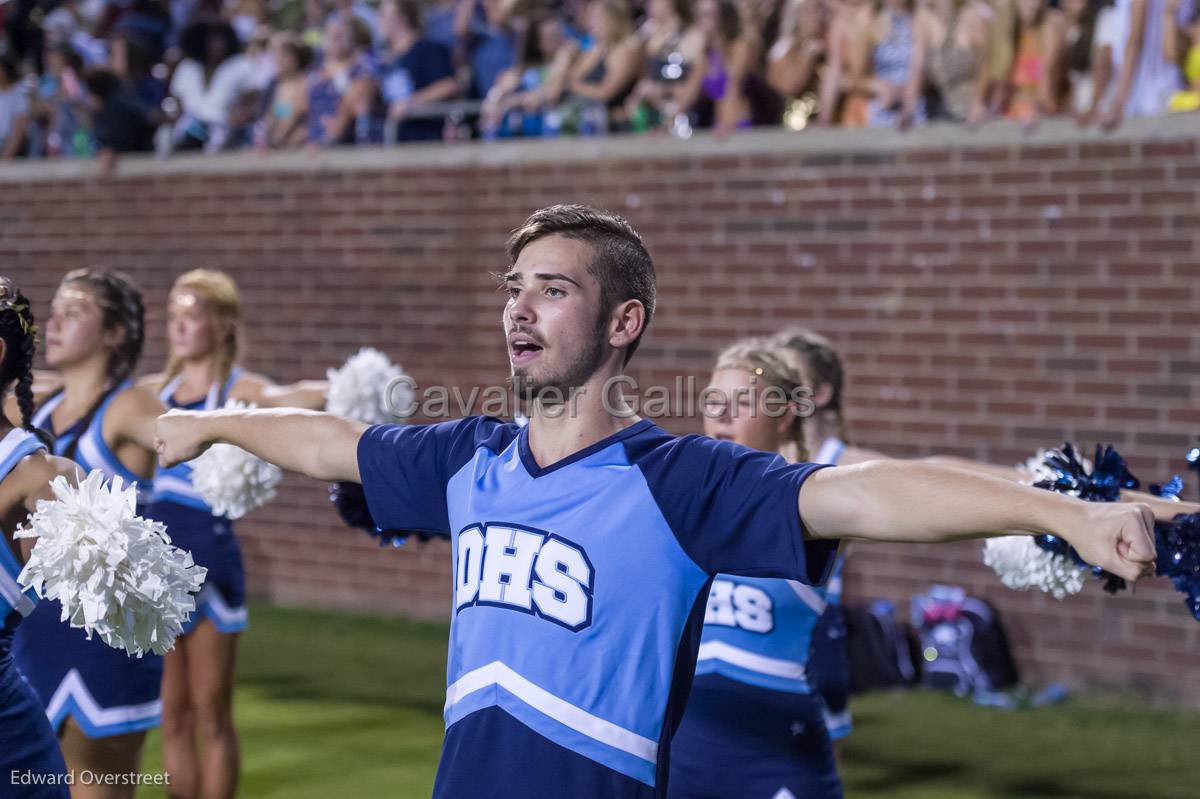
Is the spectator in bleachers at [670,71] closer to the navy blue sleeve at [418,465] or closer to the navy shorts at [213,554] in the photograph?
the navy shorts at [213,554]

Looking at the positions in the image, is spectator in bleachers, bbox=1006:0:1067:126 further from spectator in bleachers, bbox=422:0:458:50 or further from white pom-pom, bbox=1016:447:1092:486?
white pom-pom, bbox=1016:447:1092:486

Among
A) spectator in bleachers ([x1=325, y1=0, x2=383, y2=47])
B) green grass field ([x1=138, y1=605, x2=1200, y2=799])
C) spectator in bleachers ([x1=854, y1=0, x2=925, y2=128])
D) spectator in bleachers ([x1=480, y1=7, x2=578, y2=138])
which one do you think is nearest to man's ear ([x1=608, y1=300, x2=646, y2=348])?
green grass field ([x1=138, y1=605, x2=1200, y2=799])

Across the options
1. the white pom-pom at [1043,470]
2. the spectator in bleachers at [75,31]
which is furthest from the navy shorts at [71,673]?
the spectator in bleachers at [75,31]

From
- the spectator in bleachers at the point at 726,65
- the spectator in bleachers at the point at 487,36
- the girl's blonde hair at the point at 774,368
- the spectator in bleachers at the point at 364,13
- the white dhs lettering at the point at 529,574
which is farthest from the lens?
the spectator in bleachers at the point at 364,13

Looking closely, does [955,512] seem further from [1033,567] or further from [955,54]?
[955,54]

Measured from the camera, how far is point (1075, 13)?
7895mm

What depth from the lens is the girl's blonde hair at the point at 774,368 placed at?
3.86m

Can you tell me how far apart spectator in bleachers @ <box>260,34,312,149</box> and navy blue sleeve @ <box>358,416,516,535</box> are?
8.23 metres

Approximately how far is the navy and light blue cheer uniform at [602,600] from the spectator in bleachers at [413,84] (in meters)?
7.85

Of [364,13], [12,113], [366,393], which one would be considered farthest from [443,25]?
[366,393]

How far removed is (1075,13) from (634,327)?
20.1 feet

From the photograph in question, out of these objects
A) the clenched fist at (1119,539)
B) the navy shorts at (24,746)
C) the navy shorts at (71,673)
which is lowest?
the navy shorts at (71,673)

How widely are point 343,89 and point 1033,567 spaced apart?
7.88 metres

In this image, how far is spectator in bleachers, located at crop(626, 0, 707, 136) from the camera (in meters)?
8.91
